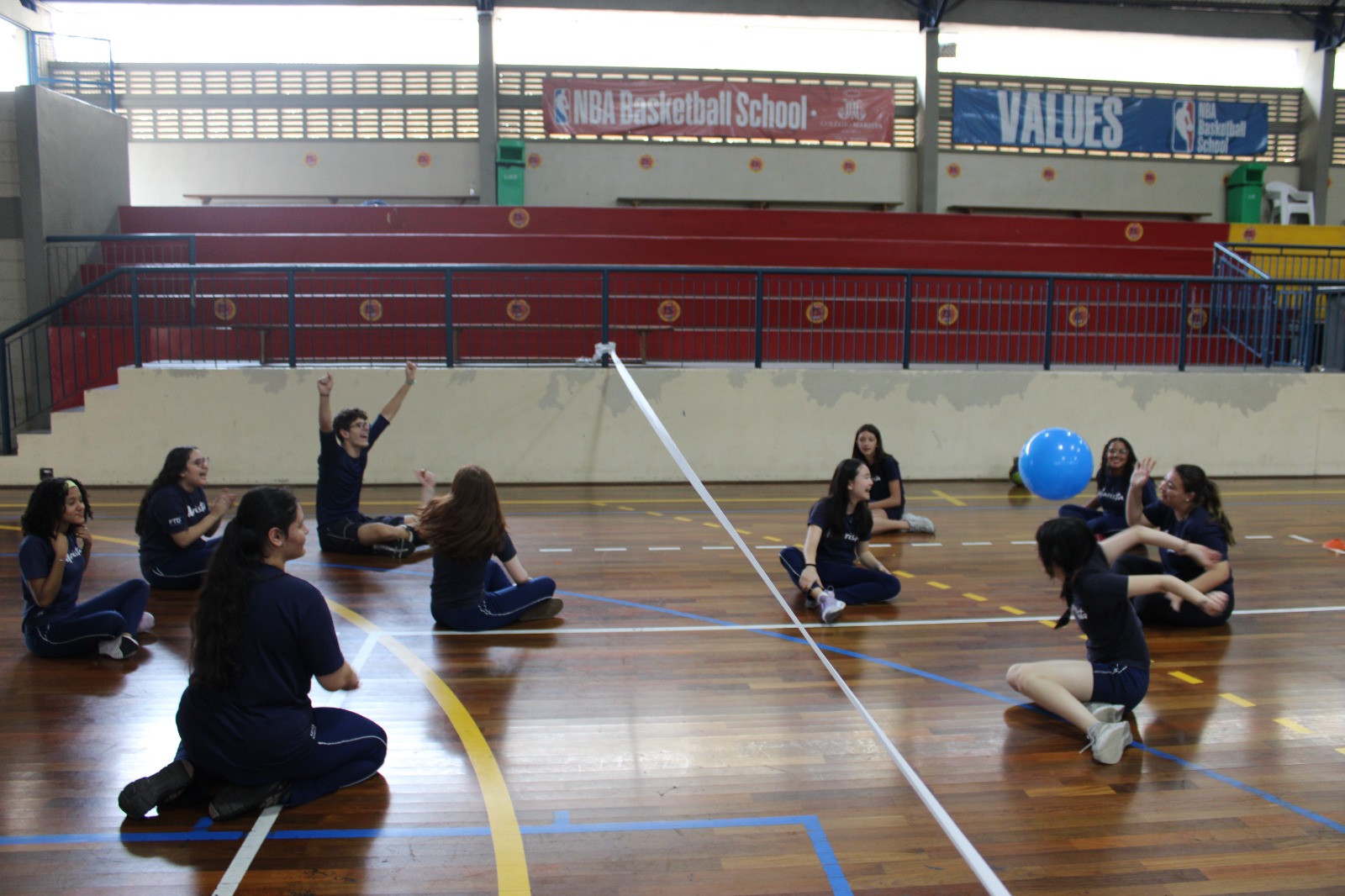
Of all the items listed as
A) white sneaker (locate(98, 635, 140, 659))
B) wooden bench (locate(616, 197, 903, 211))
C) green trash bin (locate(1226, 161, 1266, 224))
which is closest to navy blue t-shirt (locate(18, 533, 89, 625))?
white sneaker (locate(98, 635, 140, 659))

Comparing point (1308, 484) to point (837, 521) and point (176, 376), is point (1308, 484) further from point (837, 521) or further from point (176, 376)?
point (176, 376)

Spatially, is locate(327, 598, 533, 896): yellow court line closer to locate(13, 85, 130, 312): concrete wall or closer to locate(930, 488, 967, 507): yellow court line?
locate(930, 488, 967, 507): yellow court line

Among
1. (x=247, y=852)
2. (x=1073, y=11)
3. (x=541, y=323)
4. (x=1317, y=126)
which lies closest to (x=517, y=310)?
(x=541, y=323)

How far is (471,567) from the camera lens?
5.72m

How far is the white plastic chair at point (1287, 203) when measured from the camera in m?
20.6

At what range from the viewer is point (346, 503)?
781 centimetres

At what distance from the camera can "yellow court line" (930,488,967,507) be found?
398 inches

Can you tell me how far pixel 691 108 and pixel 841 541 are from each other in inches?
610

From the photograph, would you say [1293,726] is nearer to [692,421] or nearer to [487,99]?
[692,421]

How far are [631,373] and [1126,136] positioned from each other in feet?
51.2

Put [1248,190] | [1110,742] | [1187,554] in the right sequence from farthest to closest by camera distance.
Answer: [1248,190] → [1187,554] → [1110,742]

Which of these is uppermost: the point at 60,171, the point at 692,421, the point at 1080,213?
the point at 1080,213

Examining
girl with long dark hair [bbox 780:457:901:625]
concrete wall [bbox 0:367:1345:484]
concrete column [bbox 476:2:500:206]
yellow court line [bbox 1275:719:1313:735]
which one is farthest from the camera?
concrete column [bbox 476:2:500:206]

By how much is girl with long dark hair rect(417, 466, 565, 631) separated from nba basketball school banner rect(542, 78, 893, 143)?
15.4 meters
